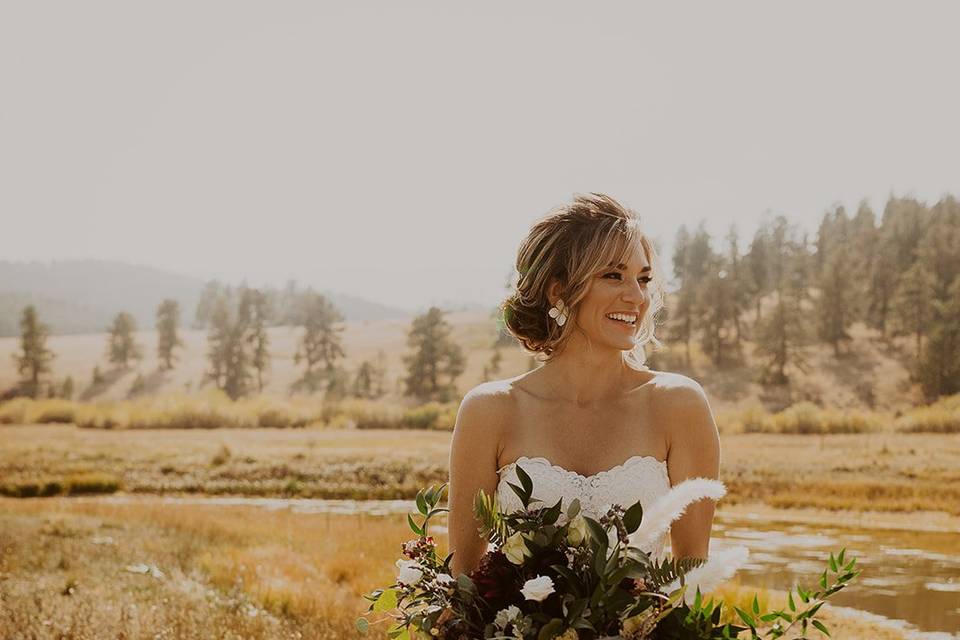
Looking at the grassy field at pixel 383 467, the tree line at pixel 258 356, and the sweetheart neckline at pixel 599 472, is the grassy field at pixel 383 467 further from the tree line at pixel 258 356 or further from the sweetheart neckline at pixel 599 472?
the sweetheart neckline at pixel 599 472

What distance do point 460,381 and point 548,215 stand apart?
2503 inches

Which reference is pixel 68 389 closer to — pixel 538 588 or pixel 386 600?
pixel 386 600

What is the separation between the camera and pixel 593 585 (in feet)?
8.47

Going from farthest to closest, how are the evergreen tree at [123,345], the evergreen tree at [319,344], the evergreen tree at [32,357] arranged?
1. the evergreen tree at [123,345]
2. the evergreen tree at [319,344]
3. the evergreen tree at [32,357]

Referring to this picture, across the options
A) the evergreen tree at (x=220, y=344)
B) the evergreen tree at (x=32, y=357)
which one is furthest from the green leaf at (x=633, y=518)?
the evergreen tree at (x=220, y=344)

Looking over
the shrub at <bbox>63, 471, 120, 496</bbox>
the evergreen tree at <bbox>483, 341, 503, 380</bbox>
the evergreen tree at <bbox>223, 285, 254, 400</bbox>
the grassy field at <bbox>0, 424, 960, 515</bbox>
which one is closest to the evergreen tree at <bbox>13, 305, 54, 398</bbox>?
the evergreen tree at <bbox>223, 285, 254, 400</bbox>

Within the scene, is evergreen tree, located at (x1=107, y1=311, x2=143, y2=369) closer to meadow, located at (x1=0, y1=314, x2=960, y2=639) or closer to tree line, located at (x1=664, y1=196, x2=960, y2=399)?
meadow, located at (x1=0, y1=314, x2=960, y2=639)

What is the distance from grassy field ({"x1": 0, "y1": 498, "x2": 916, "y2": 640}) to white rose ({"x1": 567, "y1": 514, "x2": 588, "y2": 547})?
3809 mm

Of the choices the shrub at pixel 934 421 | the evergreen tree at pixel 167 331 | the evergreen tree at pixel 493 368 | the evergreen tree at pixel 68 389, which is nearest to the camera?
the shrub at pixel 934 421

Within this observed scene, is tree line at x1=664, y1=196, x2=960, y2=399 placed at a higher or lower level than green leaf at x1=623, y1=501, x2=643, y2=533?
higher

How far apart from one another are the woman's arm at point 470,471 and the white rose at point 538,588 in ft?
3.25

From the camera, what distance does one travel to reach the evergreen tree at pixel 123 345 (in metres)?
82.1

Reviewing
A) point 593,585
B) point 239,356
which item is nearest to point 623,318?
point 593,585

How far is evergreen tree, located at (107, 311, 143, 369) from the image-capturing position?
82062mm
